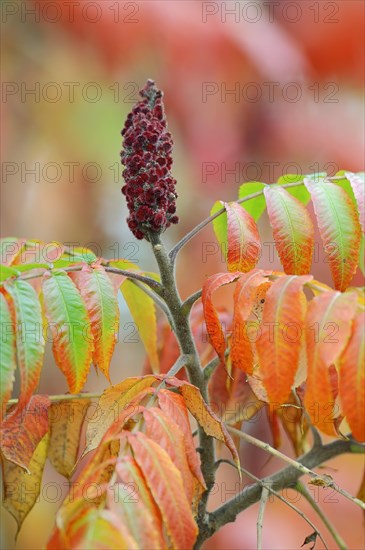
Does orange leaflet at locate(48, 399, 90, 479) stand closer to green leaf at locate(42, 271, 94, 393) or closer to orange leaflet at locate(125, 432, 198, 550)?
green leaf at locate(42, 271, 94, 393)

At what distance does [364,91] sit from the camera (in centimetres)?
249

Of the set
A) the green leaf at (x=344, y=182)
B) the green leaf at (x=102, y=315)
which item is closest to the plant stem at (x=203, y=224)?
the green leaf at (x=344, y=182)

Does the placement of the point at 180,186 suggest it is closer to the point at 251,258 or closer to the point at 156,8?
the point at 156,8

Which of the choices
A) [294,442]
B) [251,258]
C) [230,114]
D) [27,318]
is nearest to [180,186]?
[230,114]

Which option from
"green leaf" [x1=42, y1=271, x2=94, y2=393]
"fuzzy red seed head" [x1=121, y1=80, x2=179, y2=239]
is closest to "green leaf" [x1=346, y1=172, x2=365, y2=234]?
"fuzzy red seed head" [x1=121, y1=80, x2=179, y2=239]

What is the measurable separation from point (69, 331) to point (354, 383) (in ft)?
1.12

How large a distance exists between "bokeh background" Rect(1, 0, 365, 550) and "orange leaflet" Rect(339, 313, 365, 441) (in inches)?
54.1

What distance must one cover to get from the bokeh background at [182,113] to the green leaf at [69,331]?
1287 millimetres

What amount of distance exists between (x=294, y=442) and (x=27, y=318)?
0.66 m

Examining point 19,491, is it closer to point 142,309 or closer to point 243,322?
point 142,309

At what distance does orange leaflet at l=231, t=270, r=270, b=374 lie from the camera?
877mm

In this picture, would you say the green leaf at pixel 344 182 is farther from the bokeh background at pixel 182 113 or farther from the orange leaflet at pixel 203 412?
the bokeh background at pixel 182 113

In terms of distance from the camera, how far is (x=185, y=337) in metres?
1.06

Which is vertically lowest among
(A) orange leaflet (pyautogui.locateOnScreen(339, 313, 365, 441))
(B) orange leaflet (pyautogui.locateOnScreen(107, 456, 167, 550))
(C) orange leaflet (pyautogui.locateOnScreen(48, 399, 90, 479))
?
(C) orange leaflet (pyautogui.locateOnScreen(48, 399, 90, 479))
